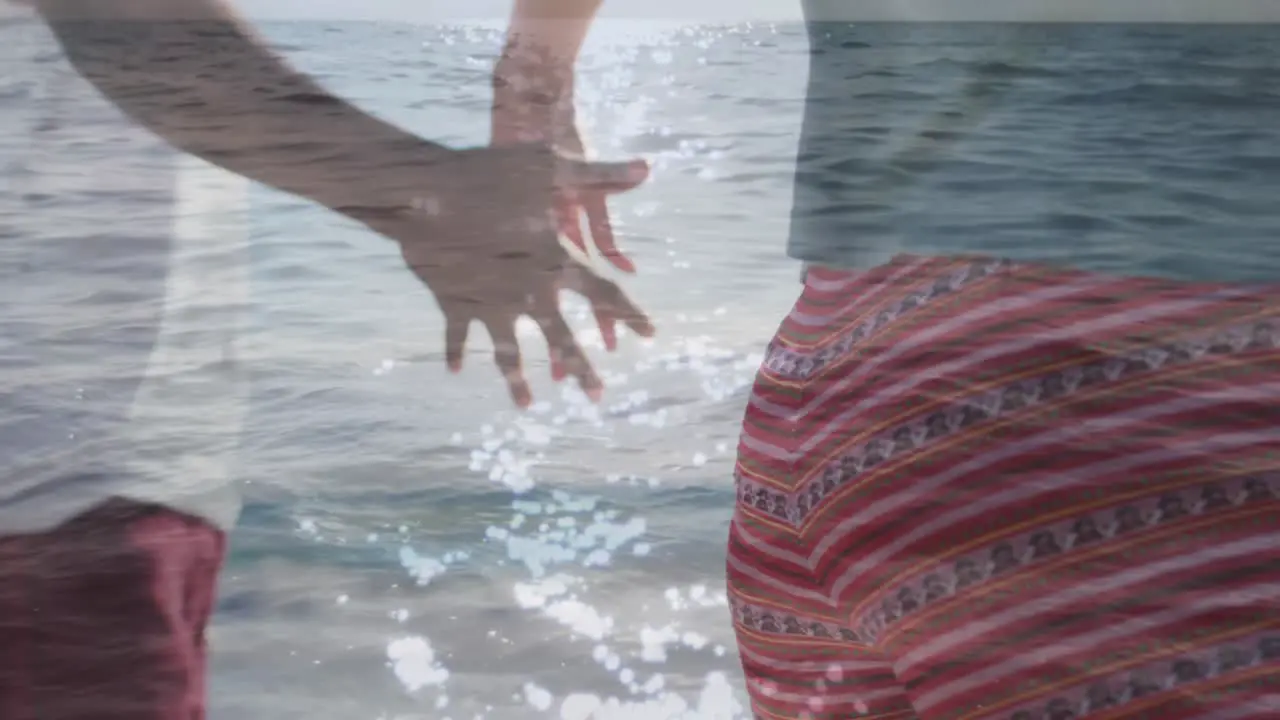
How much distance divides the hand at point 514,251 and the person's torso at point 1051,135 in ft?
0.73

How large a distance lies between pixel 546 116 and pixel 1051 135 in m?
0.47

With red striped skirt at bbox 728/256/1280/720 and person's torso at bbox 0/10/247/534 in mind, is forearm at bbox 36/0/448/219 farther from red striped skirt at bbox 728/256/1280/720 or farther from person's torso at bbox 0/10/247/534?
red striped skirt at bbox 728/256/1280/720

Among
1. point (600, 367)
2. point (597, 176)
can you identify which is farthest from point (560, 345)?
point (597, 176)

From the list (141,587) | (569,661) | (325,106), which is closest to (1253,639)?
(569,661)

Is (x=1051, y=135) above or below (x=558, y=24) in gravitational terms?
above

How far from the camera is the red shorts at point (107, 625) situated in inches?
27.6

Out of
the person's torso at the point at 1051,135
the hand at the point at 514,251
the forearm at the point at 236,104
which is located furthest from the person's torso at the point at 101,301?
the person's torso at the point at 1051,135

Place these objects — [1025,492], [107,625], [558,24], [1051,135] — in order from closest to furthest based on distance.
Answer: [1025,492] < [107,625] < [558,24] < [1051,135]

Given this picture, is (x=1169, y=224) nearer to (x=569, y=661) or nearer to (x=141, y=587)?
(x=569, y=661)

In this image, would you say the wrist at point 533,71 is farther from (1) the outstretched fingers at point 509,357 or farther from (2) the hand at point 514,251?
(1) the outstretched fingers at point 509,357

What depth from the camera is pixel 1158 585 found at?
34 cm

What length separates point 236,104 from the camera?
108 cm

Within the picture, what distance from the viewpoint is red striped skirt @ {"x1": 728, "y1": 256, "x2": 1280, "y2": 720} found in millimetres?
335

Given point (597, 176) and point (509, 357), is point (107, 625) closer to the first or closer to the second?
point (509, 357)
